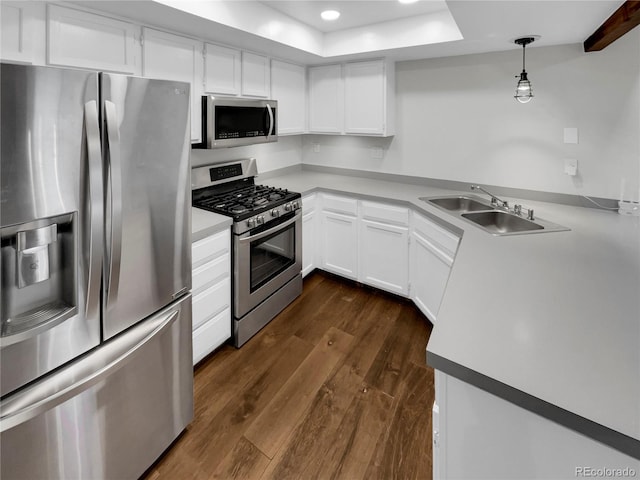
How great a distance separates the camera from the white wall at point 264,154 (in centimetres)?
289

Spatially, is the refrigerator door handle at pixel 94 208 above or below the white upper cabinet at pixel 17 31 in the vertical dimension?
below

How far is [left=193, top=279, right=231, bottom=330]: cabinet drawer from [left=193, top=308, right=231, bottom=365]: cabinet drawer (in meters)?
0.04

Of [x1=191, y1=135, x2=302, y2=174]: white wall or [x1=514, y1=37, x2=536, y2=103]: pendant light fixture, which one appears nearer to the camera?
[x1=514, y1=37, x2=536, y2=103]: pendant light fixture

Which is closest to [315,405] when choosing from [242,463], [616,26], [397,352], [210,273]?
[242,463]

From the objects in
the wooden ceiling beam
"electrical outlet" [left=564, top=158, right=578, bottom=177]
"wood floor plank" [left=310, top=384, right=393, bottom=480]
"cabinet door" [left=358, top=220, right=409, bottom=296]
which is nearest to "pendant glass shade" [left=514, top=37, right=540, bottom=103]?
the wooden ceiling beam

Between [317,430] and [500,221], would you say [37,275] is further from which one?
[500,221]

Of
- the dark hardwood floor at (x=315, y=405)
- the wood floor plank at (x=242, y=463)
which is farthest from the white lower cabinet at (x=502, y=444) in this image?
the wood floor plank at (x=242, y=463)

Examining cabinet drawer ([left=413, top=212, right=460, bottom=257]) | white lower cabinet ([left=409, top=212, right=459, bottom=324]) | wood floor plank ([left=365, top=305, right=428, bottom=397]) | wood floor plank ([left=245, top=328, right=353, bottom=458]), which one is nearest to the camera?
wood floor plank ([left=245, top=328, right=353, bottom=458])

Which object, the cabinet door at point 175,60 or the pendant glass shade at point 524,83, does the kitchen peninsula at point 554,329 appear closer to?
the pendant glass shade at point 524,83

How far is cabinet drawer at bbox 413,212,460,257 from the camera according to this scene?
2250 millimetres

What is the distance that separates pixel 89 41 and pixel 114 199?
1118 mm

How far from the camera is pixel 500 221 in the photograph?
2506 mm

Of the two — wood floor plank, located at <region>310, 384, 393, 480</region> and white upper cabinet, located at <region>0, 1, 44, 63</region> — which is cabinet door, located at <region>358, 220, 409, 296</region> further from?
white upper cabinet, located at <region>0, 1, 44, 63</region>

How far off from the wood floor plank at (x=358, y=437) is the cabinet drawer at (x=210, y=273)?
1095 millimetres
